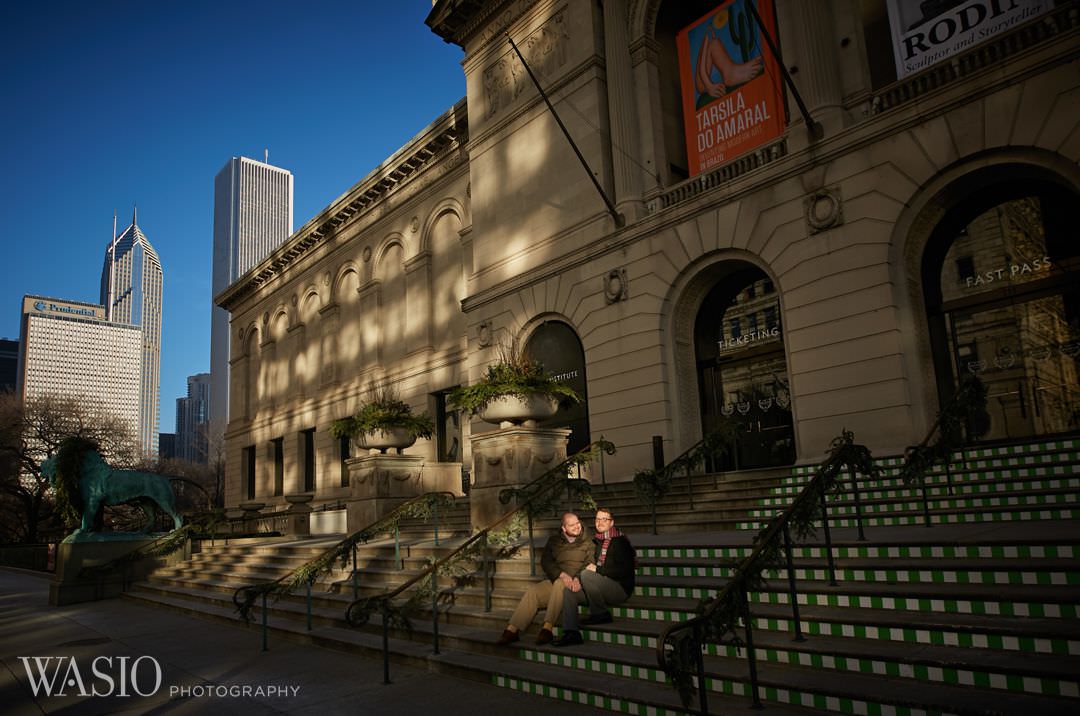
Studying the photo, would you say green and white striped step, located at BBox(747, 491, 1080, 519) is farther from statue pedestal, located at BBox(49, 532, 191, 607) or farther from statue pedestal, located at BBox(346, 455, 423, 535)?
statue pedestal, located at BBox(49, 532, 191, 607)

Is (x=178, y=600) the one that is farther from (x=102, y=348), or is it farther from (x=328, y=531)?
(x=102, y=348)

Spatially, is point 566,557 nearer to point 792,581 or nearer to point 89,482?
point 792,581

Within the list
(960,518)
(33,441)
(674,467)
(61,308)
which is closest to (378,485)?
(674,467)

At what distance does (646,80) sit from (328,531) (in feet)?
55.0

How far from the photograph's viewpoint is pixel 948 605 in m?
5.73

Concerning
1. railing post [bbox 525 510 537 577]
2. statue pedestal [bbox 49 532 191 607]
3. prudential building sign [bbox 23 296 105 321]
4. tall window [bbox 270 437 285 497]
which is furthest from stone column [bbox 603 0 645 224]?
prudential building sign [bbox 23 296 105 321]

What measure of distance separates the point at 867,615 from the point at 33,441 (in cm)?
5913

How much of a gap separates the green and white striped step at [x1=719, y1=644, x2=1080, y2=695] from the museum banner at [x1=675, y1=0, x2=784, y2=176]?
1269cm

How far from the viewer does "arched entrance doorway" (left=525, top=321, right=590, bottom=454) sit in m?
19.5

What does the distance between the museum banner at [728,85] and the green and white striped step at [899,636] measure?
12247mm

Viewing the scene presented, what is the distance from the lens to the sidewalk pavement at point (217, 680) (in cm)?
647

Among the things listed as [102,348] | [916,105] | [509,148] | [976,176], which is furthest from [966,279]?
[102,348]

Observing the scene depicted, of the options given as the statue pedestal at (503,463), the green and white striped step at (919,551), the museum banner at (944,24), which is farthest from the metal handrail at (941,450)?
the museum banner at (944,24)

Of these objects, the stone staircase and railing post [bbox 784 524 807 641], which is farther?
railing post [bbox 784 524 807 641]
